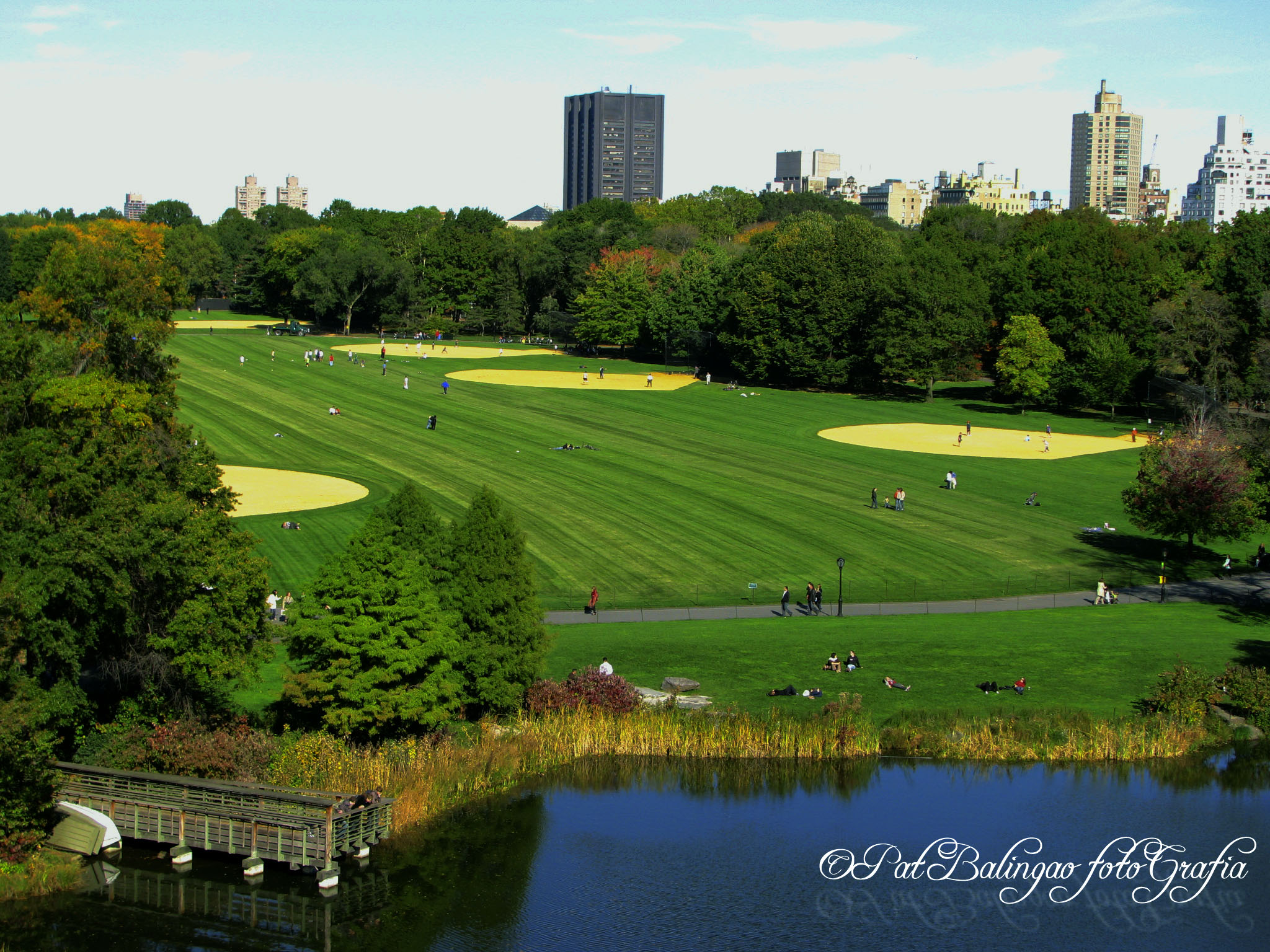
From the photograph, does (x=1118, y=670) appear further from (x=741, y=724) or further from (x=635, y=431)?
(x=635, y=431)

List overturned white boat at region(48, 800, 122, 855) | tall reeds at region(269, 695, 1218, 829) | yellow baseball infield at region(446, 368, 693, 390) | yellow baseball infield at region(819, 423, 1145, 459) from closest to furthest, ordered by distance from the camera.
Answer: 1. overturned white boat at region(48, 800, 122, 855)
2. tall reeds at region(269, 695, 1218, 829)
3. yellow baseball infield at region(819, 423, 1145, 459)
4. yellow baseball infield at region(446, 368, 693, 390)

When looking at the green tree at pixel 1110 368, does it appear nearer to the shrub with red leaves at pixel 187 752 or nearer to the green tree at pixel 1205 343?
the green tree at pixel 1205 343

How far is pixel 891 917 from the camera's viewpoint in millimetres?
24203

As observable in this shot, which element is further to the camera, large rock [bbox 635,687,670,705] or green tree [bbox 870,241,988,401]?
green tree [bbox 870,241,988,401]

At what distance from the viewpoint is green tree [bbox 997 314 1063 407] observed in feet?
323

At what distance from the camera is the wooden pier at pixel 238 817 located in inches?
1032

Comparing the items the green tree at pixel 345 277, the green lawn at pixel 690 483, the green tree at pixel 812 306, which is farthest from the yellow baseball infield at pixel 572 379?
the green tree at pixel 345 277

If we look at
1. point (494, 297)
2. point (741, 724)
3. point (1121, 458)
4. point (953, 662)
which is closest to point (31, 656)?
point (741, 724)

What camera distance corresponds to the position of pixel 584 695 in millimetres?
34406

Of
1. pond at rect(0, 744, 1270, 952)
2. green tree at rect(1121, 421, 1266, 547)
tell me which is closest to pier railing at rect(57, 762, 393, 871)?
pond at rect(0, 744, 1270, 952)

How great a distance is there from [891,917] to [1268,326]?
75027 millimetres

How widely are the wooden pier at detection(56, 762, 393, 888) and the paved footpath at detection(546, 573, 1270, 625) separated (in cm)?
1840
